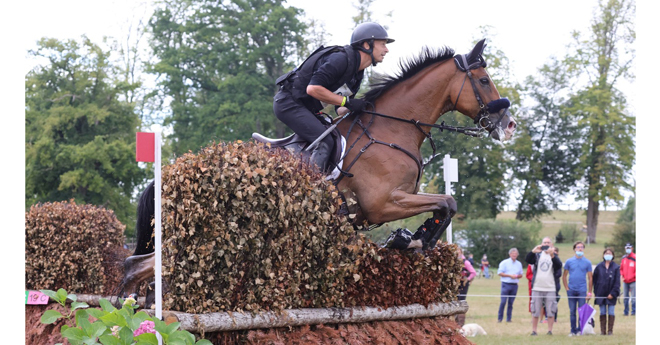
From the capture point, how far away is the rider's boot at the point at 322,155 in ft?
17.0

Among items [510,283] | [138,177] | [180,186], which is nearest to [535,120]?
[138,177]

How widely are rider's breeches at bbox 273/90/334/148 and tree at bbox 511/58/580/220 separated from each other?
100 ft

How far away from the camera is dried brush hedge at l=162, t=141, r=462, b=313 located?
13.7 feet

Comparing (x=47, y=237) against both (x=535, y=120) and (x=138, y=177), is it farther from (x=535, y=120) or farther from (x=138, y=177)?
(x=535, y=120)

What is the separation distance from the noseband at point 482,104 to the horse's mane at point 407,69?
169mm

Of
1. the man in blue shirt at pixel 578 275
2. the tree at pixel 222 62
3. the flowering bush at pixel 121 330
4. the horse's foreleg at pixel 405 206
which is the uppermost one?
the tree at pixel 222 62

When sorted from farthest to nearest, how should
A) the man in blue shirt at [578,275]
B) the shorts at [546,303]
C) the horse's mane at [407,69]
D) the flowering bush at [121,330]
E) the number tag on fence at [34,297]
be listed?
1. the man in blue shirt at [578,275]
2. the shorts at [546,303]
3. the number tag on fence at [34,297]
4. the horse's mane at [407,69]
5. the flowering bush at [121,330]

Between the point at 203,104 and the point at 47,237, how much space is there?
2440 cm

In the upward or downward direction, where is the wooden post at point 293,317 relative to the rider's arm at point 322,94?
downward

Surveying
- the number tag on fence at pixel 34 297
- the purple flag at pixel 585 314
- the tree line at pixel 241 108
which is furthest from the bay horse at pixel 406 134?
the tree line at pixel 241 108

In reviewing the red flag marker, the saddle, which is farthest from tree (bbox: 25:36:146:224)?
the red flag marker

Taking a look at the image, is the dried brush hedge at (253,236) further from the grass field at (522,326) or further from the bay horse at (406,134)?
the grass field at (522,326)

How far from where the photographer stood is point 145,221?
549 cm

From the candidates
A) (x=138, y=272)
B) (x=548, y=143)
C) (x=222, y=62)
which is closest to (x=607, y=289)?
(x=138, y=272)
